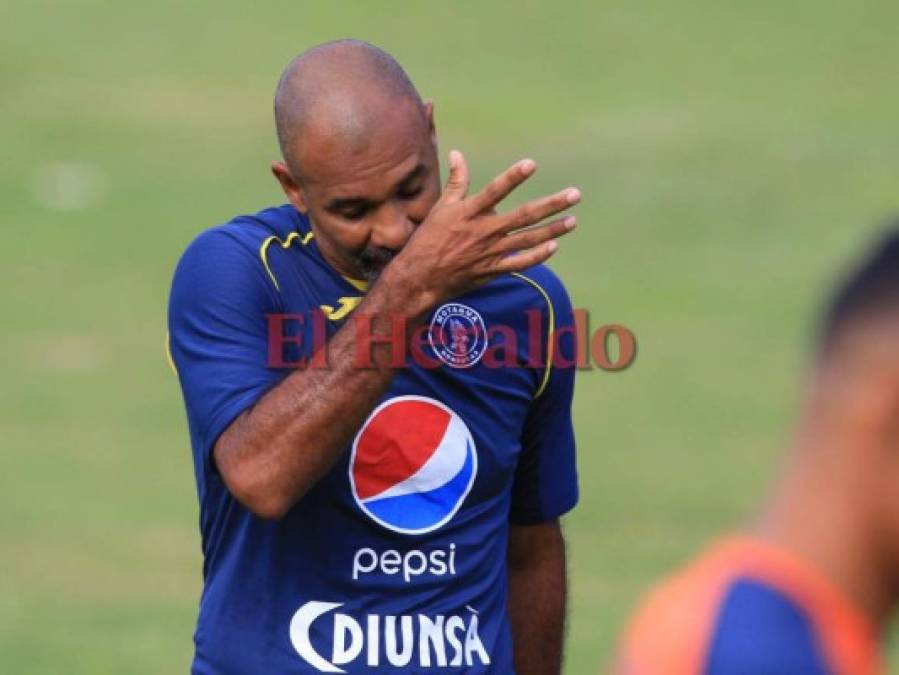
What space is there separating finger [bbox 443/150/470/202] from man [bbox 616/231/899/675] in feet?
7.07

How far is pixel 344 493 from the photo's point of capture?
17.7 feet

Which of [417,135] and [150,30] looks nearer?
[417,135]

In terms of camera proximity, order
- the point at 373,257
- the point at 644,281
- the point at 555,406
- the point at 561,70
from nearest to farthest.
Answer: the point at 373,257
the point at 555,406
the point at 644,281
the point at 561,70

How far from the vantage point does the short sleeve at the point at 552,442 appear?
5.73 meters

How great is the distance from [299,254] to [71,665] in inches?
229

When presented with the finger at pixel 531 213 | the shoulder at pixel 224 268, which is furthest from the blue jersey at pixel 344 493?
the finger at pixel 531 213

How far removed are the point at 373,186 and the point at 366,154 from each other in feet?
0.30

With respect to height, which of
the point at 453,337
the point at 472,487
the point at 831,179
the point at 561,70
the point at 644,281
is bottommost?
the point at 472,487

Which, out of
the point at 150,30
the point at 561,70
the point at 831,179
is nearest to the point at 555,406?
the point at 831,179

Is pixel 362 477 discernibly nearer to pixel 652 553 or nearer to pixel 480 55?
pixel 652 553

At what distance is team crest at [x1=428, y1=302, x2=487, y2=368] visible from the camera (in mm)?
5543

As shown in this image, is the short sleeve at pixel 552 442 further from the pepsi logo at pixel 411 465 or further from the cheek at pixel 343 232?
the cheek at pixel 343 232

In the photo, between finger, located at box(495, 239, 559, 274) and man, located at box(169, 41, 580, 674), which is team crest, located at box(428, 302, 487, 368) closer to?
man, located at box(169, 41, 580, 674)

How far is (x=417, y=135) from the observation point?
213 inches
